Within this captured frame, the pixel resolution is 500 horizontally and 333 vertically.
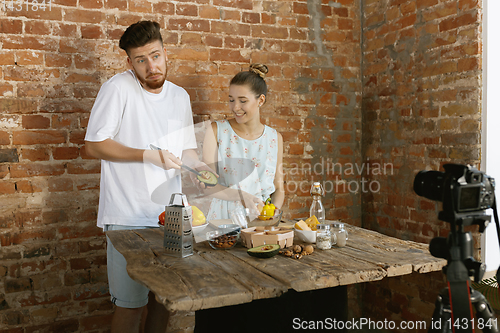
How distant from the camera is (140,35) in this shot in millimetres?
2301

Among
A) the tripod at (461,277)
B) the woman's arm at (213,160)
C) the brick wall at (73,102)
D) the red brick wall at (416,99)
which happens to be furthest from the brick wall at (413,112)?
the tripod at (461,277)

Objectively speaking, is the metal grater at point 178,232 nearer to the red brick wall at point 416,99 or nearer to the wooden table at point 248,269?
the wooden table at point 248,269

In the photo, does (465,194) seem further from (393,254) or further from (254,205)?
(254,205)

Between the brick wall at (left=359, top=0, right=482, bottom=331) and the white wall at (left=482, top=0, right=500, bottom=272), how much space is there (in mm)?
41

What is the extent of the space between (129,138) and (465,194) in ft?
5.59

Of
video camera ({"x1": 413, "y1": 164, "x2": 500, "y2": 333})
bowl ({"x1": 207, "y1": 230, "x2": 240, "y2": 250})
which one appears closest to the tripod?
video camera ({"x1": 413, "y1": 164, "x2": 500, "y2": 333})

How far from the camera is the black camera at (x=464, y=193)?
1209 millimetres

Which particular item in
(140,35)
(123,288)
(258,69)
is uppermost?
(140,35)

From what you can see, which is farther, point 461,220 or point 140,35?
point 140,35

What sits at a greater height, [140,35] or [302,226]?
[140,35]

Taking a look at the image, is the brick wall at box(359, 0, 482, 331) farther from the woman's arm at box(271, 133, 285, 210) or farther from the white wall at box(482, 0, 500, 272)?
the woman's arm at box(271, 133, 285, 210)

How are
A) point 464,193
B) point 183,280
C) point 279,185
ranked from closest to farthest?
point 464,193 < point 183,280 < point 279,185

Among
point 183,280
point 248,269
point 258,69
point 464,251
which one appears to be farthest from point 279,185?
point 464,251

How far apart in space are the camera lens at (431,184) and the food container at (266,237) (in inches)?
24.0
